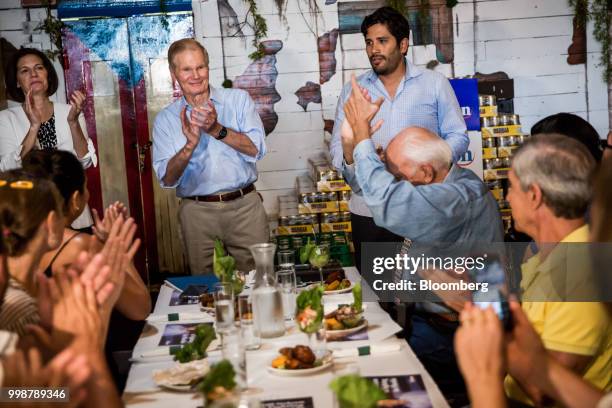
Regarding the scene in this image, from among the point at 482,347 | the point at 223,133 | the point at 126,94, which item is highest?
the point at 126,94

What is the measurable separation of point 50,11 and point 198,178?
2.72m

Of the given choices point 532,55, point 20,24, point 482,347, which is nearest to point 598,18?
point 532,55

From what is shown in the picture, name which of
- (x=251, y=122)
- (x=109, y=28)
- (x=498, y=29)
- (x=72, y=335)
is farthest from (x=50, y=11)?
(x=72, y=335)

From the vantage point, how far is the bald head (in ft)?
10.5

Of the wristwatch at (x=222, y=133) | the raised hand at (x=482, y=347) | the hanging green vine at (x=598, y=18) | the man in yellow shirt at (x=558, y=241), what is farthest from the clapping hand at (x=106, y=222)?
the hanging green vine at (x=598, y=18)

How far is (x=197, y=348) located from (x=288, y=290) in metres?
0.61

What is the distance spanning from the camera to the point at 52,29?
20.3 feet

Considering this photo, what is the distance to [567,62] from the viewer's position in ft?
21.3

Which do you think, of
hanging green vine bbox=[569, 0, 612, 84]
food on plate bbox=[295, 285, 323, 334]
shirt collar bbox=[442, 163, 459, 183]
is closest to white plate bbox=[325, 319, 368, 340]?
food on plate bbox=[295, 285, 323, 334]

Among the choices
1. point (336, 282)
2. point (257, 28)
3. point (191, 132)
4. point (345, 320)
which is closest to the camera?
point (345, 320)

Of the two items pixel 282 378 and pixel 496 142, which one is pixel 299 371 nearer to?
pixel 282 378

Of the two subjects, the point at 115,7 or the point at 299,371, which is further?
the point at 115,7

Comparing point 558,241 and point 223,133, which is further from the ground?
point 223,133

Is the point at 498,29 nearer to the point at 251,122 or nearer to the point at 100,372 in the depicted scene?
the point at 251,122
